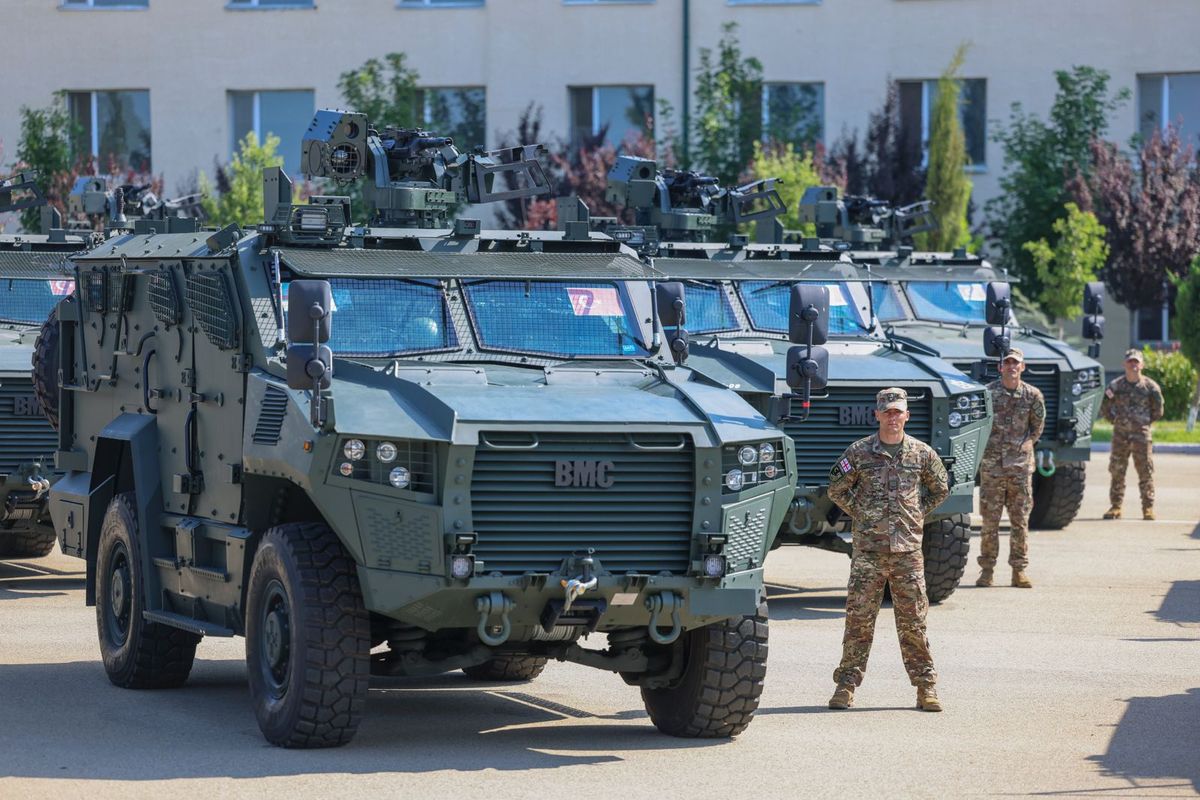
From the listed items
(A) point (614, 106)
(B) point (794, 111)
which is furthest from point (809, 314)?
(A) point (614, 106)

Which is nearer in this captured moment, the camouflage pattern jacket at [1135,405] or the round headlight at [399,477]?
the round headlight at [399,477]

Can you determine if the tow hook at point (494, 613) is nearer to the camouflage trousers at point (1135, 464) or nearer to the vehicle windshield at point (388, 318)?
the vehicle windshield at point (388, 318)

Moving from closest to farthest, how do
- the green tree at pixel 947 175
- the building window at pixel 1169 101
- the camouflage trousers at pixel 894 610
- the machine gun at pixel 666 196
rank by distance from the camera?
1. the camouflage trousers at pixel 894 610
2. the machine gun at pixel 666 196
3. the green tree at pixel 947 175
4. the building window at pixel 1169 101

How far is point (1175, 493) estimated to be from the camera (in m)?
23.1

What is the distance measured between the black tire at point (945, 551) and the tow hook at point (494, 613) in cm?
591

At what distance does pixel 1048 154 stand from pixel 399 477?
88.5ft

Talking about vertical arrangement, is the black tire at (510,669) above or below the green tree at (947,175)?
below

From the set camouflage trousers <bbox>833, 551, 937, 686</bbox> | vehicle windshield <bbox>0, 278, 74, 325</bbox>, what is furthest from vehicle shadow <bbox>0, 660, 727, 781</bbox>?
vehicle windshield <bbox>0, 278, 74, 325</bbox>

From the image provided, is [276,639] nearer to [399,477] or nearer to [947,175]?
[399,477]

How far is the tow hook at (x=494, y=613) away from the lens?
29.8ft

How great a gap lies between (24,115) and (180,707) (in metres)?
26.6

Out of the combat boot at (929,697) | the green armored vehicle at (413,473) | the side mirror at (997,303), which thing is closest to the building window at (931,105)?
the side mirror at (997,303)

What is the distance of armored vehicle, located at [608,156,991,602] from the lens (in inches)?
576

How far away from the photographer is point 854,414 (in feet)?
48.8
